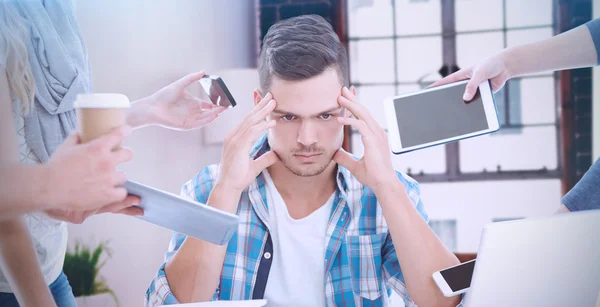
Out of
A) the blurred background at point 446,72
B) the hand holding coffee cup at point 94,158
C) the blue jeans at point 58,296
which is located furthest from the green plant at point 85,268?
the hand holding coffee cup at point 94,158

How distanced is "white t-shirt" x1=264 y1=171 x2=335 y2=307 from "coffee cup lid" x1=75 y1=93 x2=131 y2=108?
27.3 inches

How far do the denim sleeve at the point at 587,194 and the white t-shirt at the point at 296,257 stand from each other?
0.59m

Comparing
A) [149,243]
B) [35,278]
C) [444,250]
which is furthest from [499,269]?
[149,243]

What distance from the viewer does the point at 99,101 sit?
0.78m

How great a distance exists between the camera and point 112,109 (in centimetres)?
79

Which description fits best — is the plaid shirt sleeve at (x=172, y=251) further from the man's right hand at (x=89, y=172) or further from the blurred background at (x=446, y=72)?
the blurred background at (x=446, y=72)

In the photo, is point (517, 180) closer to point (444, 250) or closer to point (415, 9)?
point (415, 9)

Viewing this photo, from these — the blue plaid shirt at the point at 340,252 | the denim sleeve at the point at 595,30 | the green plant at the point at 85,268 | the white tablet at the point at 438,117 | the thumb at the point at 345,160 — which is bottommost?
the green plant at the point at 85,268

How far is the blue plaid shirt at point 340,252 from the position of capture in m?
1.33

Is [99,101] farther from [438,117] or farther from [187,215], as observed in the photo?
[438,117]

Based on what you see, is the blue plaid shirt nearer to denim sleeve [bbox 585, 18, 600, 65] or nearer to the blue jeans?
the blue jeans

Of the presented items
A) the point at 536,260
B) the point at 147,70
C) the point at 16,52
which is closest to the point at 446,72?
the point at 147,70

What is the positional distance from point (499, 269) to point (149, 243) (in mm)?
1889

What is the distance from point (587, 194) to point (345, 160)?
55 cm
